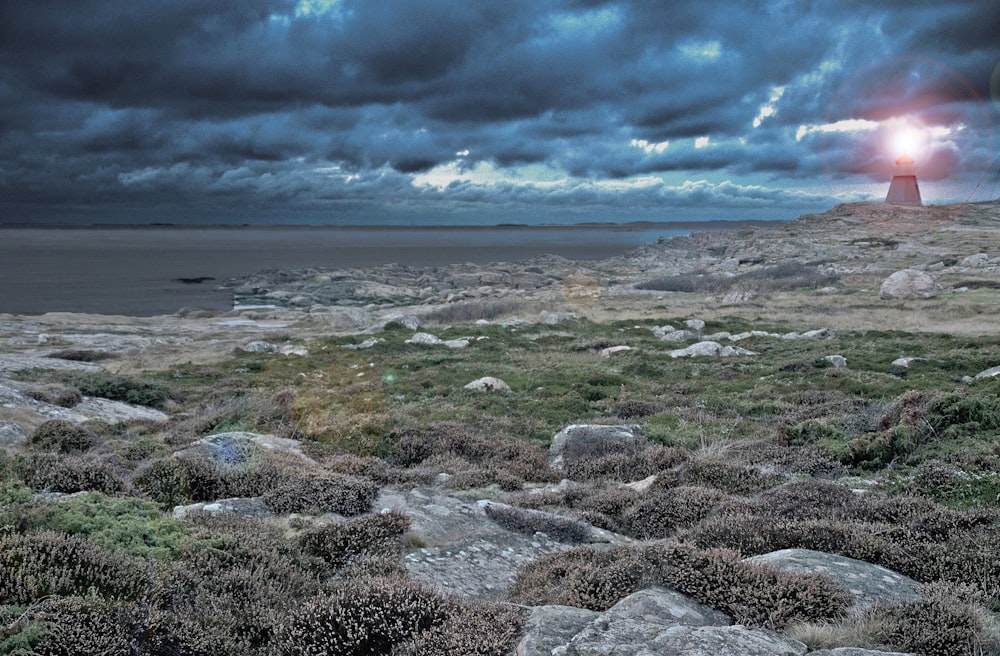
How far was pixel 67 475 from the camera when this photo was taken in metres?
8.85

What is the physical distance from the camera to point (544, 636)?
14.7ft

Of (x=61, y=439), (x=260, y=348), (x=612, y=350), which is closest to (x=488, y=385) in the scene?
(x=612, y=350)

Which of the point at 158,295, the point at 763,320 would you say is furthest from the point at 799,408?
the point at 158,295

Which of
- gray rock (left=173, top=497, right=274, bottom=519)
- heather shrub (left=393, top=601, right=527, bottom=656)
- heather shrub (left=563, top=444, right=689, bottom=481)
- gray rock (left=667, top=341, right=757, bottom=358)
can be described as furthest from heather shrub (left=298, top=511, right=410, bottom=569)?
gray rock (left=667, top=341, right=757, bottom=358)

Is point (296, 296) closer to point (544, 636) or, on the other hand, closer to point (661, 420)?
point (661, 420)

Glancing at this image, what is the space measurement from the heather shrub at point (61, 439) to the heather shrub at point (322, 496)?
547 centimetres

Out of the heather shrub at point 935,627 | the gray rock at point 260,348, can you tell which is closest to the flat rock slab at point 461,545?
the heather shrub at point 935,627

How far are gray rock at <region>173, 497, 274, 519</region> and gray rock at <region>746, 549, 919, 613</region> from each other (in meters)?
6.16

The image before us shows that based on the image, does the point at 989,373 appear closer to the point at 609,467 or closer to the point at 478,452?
the point at 609,467

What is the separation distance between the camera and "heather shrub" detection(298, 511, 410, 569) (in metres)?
7.08

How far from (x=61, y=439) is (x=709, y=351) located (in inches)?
1001

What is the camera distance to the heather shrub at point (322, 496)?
8.73 meters

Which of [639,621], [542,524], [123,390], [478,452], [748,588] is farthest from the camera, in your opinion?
[123,390]

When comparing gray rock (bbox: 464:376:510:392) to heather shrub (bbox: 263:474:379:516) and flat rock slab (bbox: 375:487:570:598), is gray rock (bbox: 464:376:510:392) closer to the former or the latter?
flat rock slab (bbox: 375:487:570:598)
